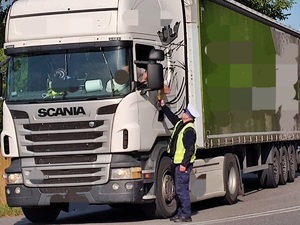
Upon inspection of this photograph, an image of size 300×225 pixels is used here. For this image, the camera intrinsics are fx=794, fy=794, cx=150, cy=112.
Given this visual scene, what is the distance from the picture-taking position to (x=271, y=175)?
19734mm

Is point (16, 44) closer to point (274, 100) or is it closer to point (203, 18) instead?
point (203, 18)

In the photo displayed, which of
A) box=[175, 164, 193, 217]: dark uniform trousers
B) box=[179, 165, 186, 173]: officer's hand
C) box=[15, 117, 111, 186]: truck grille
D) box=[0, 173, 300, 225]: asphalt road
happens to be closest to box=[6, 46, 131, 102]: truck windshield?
box=[15, 117, 111, 186]: truck grille

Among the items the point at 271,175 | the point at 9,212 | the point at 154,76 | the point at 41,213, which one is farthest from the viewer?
the point at 271,175

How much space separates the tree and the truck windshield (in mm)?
14213

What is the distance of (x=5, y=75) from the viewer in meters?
13.2

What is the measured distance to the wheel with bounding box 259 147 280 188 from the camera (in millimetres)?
19719

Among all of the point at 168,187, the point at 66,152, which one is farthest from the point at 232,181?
the point at 66,152

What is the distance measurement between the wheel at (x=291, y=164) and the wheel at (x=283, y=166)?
1.09ft

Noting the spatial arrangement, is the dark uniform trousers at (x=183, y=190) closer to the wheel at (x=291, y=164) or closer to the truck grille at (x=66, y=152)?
the truck grille at (x=66, y=152)

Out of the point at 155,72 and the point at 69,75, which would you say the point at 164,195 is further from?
the point at 69,75

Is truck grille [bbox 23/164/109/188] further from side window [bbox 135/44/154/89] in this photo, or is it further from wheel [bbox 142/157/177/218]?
side window [bbox 135/44/154/89]

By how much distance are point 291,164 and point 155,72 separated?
33.3ft

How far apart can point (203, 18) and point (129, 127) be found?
3.47 m

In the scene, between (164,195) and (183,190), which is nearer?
(183,190)
